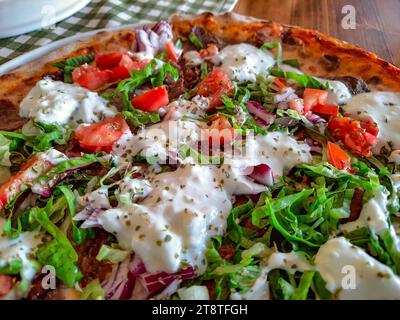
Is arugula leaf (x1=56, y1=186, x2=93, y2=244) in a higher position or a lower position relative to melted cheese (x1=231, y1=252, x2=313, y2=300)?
higher

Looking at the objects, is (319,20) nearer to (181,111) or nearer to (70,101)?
(181,111)

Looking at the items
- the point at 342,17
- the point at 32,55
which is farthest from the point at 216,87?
the point at 342,17

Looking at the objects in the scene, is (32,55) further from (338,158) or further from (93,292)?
(338,158)

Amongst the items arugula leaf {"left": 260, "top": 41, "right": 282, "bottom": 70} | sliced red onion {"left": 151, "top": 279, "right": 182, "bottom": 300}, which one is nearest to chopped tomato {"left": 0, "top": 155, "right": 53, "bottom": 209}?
sliced red onion {"left": 151, "top": 279, "right": 182, "bottom": 300}

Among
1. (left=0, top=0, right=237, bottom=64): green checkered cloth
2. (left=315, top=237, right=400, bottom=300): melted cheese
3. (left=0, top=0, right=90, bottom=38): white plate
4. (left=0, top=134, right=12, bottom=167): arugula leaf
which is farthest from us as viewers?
(left=0, top=0, right=237, bottom=64): green checkered cloth

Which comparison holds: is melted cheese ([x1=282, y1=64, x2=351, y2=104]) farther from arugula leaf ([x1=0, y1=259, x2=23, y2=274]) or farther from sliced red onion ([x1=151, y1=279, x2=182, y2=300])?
arugula leaf ([x1=0, y1=259, x2=23, y2=274])

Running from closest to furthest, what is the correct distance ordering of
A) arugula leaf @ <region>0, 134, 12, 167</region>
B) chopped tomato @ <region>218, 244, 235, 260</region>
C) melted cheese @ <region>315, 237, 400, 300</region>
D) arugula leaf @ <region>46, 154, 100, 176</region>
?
1. melted cheese @ <region>315, 237, 400, 300</region>
2. chopped tomato @ <region>218, 244, 235, 260</region>
3. arugula leaf @ <region>46, 154, 100, 176</region>
4. arugula leaf @ <region>0, 134, 12, 167</region>

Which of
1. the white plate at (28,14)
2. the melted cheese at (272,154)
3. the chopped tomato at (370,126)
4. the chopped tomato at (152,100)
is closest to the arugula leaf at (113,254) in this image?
the melted cheese at (272,154)
